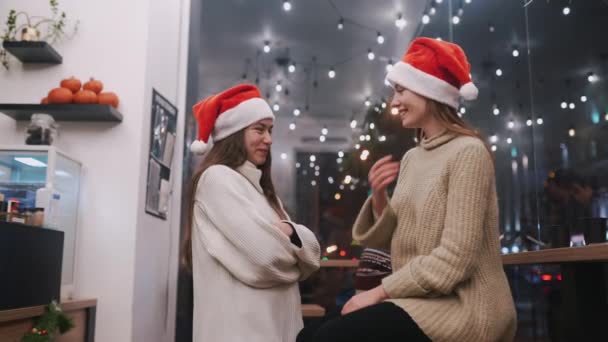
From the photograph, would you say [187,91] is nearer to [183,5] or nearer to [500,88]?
[183,5]

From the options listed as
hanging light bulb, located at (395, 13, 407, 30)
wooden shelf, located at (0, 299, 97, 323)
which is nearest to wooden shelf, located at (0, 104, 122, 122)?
wooden shelf, located at (0, 299, 97, 323)

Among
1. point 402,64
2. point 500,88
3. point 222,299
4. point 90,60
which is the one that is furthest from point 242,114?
point 500,88

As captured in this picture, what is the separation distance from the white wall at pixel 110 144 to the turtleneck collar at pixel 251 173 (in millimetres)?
1023

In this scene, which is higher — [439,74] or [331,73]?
[331,73]

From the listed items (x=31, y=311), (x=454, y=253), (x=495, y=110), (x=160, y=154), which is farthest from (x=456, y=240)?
(x=495, y=110)

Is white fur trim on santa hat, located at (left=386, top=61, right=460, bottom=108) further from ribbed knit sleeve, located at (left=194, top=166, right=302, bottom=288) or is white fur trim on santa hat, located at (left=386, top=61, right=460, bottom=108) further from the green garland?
the green garland

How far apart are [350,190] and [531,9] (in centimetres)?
172

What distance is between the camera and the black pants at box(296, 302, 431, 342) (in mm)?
1405

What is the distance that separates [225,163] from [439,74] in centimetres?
102

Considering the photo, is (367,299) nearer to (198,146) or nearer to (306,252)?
(306,252)

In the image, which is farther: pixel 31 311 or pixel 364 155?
pixel 364 155

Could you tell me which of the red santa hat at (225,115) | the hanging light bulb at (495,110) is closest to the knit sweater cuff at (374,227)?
the red santa hat at (225,115)

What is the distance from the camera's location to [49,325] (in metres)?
2.38

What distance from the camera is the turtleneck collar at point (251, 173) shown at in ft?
8.05
